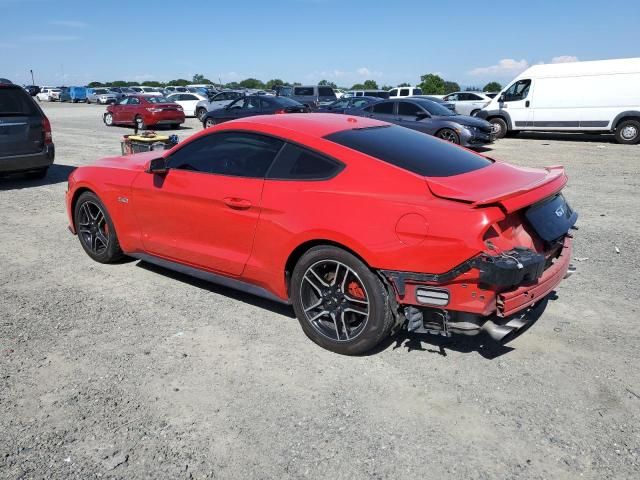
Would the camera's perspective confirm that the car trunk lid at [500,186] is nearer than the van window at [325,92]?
Yes

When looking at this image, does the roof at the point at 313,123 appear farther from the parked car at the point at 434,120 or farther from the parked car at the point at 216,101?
the parked car at the point at 216,101

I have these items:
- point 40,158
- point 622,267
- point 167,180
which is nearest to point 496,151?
point 622,267

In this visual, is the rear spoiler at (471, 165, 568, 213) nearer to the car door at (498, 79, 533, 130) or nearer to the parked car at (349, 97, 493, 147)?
the parked car at (349, 97, 493, 147)

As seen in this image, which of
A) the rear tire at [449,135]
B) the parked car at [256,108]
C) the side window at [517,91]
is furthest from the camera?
the parked car at [256,108]

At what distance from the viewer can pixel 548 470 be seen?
8.16 feet

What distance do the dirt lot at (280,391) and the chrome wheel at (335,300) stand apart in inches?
8.0

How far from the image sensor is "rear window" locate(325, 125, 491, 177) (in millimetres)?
3479

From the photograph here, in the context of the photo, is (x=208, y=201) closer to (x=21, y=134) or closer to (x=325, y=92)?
(x=21, y=134)

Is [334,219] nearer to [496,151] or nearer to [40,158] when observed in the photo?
[40,158]

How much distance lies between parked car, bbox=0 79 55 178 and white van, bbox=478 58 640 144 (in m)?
14.4

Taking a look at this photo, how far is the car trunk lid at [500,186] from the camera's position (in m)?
3.07

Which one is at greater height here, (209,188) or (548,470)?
(209,188)

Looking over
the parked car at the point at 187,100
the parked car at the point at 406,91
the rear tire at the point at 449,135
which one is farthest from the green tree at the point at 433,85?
the rear tire at the point at 449,135

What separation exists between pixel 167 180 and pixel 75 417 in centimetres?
208
